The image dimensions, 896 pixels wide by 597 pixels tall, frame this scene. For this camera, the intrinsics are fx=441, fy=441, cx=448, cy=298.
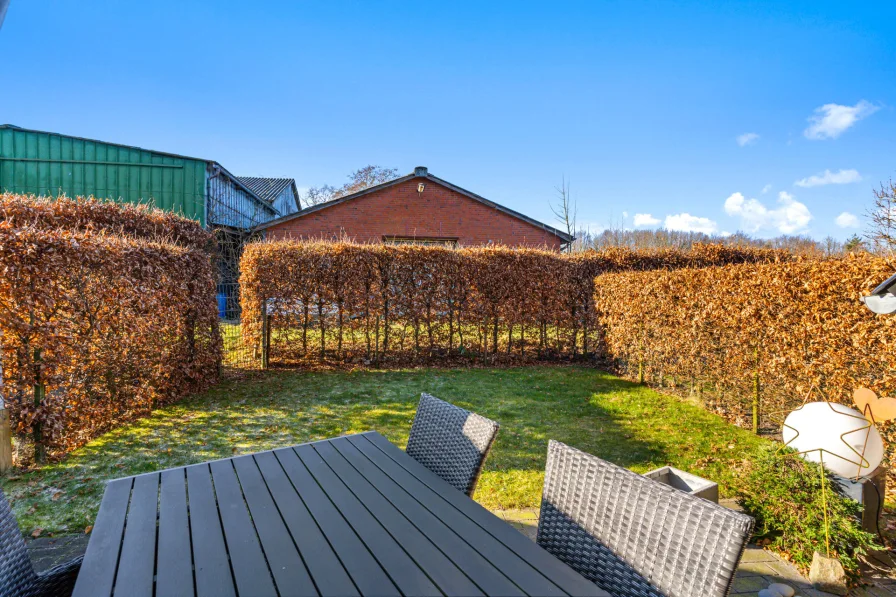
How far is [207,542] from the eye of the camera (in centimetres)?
142

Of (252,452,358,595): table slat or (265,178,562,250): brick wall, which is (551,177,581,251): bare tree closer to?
(265,178,562,250): brick wall

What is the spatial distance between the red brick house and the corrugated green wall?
3081mm

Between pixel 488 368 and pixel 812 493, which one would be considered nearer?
pixel 812 493

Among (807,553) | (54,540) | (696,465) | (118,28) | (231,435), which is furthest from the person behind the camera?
(118,28)

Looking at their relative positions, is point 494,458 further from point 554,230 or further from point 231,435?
point 554,230

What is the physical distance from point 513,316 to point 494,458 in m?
5.25

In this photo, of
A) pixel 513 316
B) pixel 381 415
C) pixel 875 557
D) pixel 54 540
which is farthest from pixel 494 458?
pixel 513 316

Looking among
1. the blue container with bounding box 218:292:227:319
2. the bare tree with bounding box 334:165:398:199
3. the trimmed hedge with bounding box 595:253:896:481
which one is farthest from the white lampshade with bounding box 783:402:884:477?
the bare tree with bounding box 334:165:398:199

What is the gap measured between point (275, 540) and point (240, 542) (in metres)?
0.11

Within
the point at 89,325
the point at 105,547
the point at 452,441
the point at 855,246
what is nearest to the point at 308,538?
the point at 105,547

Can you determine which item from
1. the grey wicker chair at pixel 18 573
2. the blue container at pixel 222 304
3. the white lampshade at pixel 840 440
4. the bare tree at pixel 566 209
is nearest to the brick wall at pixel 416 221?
the bare tree at pixel 566 209

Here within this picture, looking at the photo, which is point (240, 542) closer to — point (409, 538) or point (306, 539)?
point (306, 539)

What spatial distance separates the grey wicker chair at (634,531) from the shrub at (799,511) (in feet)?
6.01

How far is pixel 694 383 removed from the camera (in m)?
6.20
